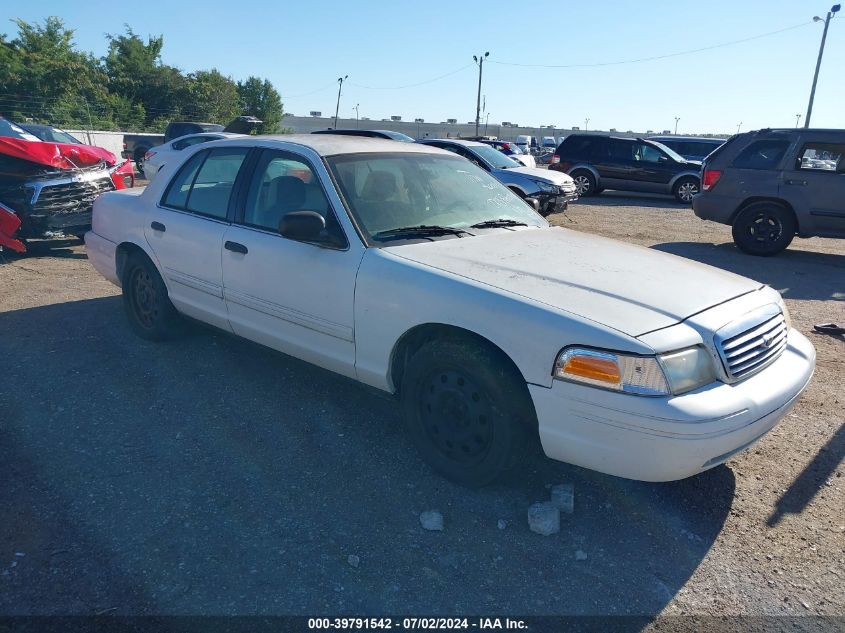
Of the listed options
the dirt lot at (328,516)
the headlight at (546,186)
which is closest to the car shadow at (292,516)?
the dirt lot at (328,516)

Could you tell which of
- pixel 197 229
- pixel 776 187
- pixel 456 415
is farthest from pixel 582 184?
pixel 456 415

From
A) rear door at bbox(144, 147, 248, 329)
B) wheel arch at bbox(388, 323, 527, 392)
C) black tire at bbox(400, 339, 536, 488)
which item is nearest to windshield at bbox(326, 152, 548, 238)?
wheel arch at bbox(388, 323, 527, 392)

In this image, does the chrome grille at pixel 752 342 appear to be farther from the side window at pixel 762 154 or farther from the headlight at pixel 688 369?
the side window at pixel 762 154

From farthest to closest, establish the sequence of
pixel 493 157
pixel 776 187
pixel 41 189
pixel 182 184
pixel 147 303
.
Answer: pixel 493 157, pixel 776 187, pixel 41 189, pixel 147 303, pixel 182 184

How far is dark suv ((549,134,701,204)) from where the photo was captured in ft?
56.3

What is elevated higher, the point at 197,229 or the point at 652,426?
the point at 197,229

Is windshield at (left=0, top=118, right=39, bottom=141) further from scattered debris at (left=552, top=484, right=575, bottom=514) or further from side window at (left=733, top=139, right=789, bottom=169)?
side window at (left=733, top=139, right=789, bottom=169)

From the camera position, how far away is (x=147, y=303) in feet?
16.6

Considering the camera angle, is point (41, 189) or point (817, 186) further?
point (817, 186)

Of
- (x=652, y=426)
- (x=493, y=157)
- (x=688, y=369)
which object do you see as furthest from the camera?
(x=493, y=157)

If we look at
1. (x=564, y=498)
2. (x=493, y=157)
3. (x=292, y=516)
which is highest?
(x=493, y=157)

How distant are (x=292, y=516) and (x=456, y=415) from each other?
0.92m

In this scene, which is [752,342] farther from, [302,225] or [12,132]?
[12,132]

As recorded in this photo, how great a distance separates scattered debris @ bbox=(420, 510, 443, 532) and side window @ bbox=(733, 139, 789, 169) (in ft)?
28.8
